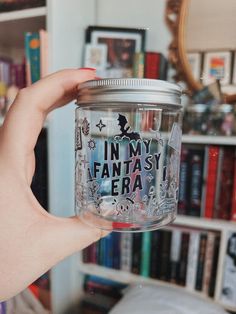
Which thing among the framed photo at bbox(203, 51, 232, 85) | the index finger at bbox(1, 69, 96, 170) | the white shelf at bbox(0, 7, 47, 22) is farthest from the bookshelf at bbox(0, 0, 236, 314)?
the index finger at bbox(1, 69, 96, 170)

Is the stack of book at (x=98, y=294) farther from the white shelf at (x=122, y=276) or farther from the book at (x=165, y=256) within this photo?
the book at (x=165, y=256)

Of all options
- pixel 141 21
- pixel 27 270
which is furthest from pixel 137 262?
pixel 141 21

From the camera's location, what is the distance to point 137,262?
33.4 inches

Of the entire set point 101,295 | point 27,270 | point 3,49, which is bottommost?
point 101,295

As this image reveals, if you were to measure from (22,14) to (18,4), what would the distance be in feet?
0.14

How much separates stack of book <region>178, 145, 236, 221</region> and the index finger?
18.0 inches

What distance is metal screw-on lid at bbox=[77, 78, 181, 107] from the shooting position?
289mm

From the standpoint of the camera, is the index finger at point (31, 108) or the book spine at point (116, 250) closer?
the index finger at point (31, 108)

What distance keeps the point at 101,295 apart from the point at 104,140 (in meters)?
0.80

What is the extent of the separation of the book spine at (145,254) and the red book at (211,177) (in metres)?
0.21

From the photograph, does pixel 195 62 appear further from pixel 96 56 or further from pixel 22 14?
pixel 22 14

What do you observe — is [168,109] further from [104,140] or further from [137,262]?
[137,262]

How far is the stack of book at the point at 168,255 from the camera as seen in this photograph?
2.54 ft

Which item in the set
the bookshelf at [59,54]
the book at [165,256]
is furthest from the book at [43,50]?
the book at [165,256]
